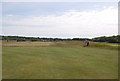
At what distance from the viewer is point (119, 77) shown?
916 centimetres

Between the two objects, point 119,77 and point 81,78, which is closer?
point 81,78

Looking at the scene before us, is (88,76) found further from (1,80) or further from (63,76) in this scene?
(1,80)

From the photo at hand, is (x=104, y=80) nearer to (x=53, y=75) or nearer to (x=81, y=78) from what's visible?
(x=81, y=78)

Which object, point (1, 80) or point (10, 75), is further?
point (10, 75)

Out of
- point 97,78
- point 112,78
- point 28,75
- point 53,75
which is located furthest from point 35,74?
point 112,78

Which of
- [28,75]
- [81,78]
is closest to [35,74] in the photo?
[28,75]

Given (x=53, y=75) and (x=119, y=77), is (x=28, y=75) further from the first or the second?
(x=119, y=77)

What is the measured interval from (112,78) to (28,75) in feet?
15.2

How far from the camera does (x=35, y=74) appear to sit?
931 cm

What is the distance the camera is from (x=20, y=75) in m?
8.96

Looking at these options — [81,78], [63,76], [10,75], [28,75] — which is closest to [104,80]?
[81,78]

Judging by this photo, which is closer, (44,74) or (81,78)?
(81,78)

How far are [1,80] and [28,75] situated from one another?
4.78 ft

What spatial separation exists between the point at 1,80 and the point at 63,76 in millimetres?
3230
